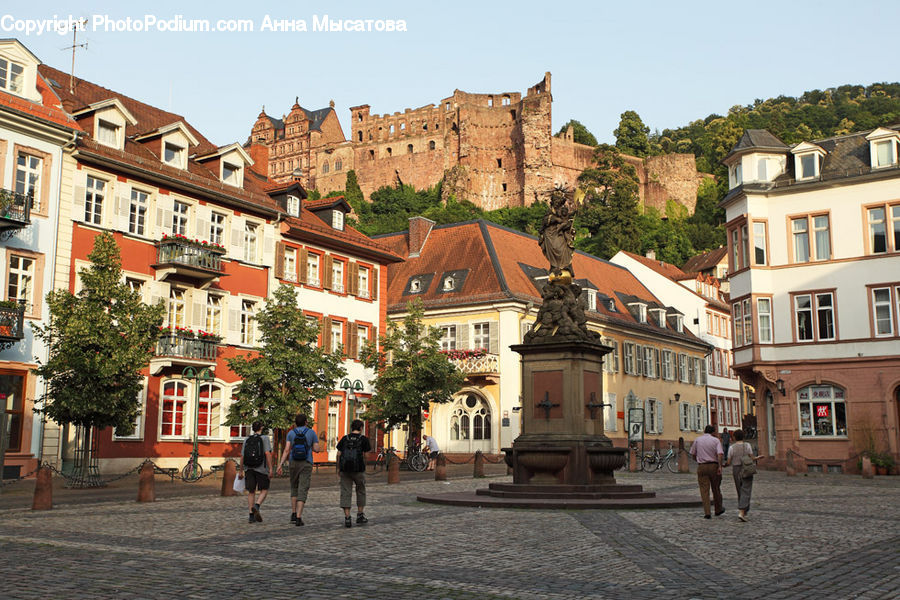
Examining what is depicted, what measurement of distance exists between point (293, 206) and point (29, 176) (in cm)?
1206

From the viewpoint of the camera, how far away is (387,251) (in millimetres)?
41875

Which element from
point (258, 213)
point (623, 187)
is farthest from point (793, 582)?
point (623, 187)

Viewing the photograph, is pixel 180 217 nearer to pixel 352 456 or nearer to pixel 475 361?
pixel 475 361

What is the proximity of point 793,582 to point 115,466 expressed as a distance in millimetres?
23971

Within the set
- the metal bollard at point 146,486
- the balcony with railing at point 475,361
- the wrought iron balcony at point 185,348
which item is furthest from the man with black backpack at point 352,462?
the balcony with railing at point 475,361

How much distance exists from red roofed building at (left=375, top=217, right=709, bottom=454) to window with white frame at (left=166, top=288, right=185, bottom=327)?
1463 cm

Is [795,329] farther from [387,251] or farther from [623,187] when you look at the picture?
[623,187]

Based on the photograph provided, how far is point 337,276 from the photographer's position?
130 feet

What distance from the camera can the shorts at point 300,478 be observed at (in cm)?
1411

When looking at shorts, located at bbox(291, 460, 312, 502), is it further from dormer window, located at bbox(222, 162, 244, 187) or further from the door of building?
the door of building

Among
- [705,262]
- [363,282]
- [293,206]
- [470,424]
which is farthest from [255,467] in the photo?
[705,262]

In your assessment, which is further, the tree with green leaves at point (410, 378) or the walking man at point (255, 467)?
the tree with green leaves at point (410, 378)

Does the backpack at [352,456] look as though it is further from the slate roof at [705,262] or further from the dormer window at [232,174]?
the slate roof at [705,262]

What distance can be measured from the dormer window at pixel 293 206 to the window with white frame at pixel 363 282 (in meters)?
4.25
